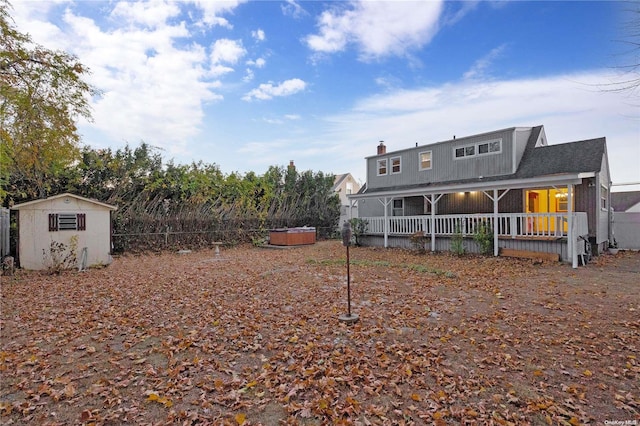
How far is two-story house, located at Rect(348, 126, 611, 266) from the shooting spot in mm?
11641

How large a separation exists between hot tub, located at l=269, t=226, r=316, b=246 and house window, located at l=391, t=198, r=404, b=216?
5.26m

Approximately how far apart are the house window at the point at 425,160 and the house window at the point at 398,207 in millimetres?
2292

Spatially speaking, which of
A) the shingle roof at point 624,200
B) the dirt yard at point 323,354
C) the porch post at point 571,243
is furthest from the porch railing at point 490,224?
the shingle roof at point 624,200

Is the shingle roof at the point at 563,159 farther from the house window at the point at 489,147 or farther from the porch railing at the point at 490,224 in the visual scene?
the porch railing at the point at 490,224

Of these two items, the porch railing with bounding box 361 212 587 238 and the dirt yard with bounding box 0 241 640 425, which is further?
the porch railing with bounding box 361 212 587 238

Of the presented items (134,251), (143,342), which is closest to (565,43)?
(143,342)

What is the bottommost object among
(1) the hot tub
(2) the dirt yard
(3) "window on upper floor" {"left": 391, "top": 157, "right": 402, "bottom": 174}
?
(2) the dirt yard

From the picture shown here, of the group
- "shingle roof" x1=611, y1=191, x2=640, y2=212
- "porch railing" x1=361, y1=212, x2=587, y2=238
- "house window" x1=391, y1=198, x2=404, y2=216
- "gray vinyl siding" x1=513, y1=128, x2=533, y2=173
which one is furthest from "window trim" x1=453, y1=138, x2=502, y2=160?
"shingle roof" x1=611, y1=191, x2=640, y2=212

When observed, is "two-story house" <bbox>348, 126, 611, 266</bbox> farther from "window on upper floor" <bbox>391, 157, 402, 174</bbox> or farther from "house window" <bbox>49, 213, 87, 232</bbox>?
"house window" <bbox>49, 213, 87, 232</bbox>

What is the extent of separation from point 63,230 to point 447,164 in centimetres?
1690

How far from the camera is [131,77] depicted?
12055 millimetres

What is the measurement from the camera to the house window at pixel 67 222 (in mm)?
10859

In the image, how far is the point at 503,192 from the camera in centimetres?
1428

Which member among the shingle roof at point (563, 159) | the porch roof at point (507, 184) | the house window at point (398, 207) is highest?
the shingle roof at point (563, 159)
